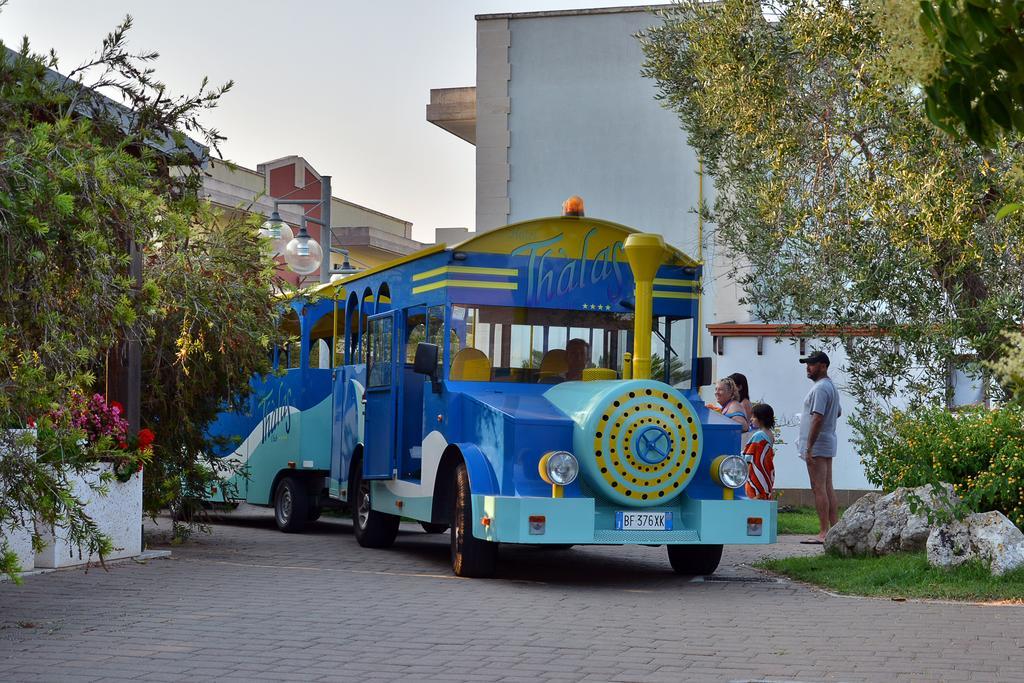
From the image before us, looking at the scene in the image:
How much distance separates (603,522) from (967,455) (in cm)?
322

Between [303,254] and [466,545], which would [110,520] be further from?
[303,254]

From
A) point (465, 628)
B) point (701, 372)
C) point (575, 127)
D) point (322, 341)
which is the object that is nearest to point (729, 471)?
point (701, 372)

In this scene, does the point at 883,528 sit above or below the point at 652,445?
below

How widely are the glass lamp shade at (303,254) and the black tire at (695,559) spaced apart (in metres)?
10.2

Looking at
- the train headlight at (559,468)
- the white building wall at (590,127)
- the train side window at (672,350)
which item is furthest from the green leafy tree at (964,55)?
the white building wall at (590,127)

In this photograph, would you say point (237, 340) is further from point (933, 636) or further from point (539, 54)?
point (539, 54)

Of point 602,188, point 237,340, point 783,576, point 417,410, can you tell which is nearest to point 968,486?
point 783,576

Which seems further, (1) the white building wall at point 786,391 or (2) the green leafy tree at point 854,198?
(1) the white building wall at point 786,391

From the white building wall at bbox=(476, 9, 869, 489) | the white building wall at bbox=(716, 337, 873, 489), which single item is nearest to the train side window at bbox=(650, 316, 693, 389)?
the white building wall at bbox=(716, 337, 873, 489)

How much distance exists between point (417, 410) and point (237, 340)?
6.79ft

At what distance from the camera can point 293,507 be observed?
685 inches

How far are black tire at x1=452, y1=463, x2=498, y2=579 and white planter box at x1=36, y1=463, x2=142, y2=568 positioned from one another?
280 centimetres

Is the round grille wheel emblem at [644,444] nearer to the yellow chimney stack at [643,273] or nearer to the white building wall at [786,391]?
the yellow chimney stack at [643,273]

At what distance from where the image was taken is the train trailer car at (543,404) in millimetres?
11375
